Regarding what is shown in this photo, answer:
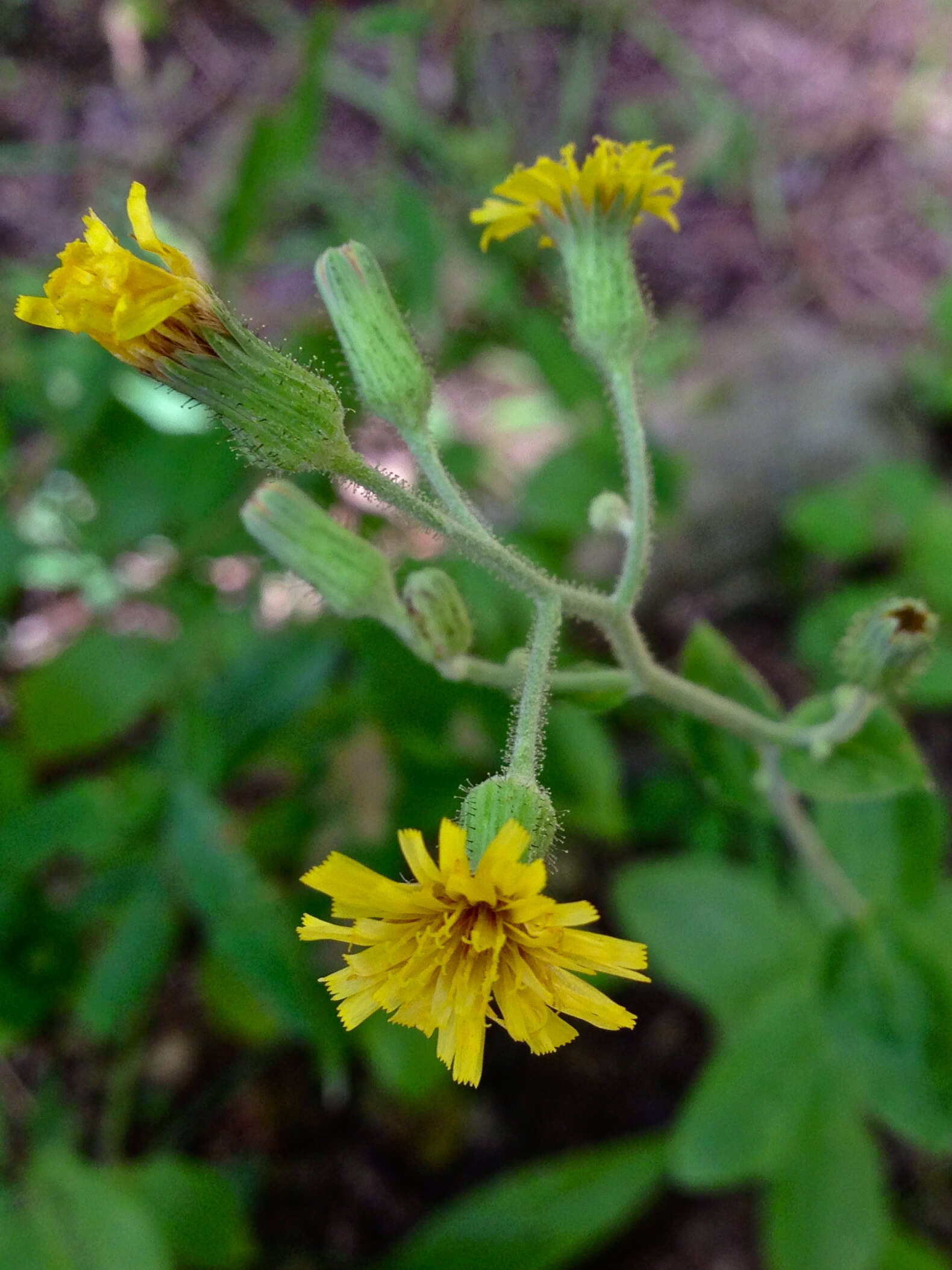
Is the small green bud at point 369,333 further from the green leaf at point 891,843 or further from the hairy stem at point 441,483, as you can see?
the green leaf at point 891,843

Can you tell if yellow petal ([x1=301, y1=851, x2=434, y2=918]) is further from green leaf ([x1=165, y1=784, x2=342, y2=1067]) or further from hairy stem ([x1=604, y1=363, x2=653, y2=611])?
green leaf ([x1=165, y1=784, x2=342, y2=1067])

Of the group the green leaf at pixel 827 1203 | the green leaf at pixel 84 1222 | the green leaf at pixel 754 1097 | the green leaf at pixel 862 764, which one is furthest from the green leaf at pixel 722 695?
the green leaf at pixel 84 1222

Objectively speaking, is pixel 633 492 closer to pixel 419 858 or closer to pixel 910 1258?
pixel 419 858

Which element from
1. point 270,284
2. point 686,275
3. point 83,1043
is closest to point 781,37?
point 686,275

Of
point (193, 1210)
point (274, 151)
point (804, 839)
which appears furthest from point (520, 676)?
point (193, 1210)

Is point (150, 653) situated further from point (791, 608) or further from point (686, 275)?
point (686, 275)

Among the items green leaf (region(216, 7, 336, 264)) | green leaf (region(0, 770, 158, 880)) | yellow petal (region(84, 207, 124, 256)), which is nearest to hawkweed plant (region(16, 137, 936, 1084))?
yellow petal (region(84, 207, 124, 256))

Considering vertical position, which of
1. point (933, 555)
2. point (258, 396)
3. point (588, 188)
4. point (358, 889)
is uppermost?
point (588, 188)

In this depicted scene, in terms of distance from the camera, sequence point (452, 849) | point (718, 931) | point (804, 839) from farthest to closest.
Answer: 1. point (718, 931)
2. point (804, 839)
3. point (452, 849)
